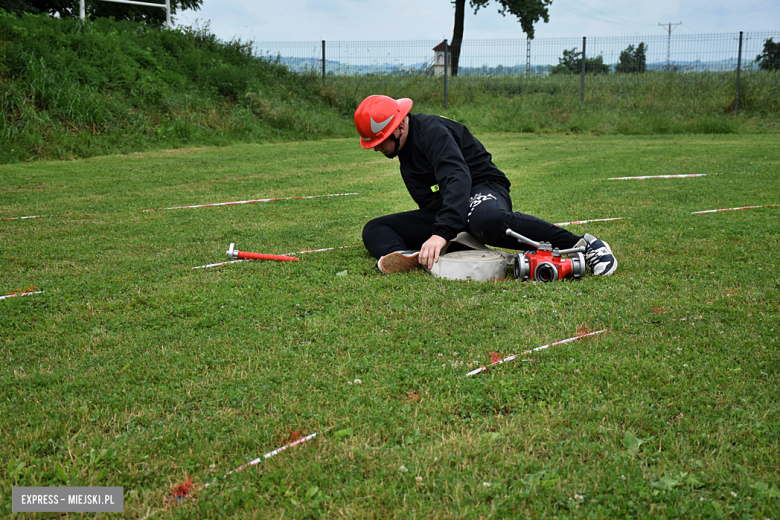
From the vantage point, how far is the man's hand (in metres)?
3.77

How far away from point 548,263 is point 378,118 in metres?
1.42

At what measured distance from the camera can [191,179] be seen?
28.6ft

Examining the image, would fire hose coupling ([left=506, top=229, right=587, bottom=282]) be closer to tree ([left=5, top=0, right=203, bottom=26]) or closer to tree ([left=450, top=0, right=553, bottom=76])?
tree ([left=5, top=0, right=203, bottom=26])

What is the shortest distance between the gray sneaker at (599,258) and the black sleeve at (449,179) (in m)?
0.81

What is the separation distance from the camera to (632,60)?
18.1m

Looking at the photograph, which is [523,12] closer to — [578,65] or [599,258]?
[578,65]

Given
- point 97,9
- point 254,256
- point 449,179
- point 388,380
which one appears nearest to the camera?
point 388,380

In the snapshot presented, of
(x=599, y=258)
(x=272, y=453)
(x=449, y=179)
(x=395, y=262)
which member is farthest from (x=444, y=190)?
(x=272, y=453)

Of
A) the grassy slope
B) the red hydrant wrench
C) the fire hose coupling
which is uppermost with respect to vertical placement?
the grassy slope

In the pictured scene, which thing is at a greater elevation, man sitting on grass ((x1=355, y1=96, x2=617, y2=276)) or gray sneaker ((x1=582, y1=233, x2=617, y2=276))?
man sitting on grass ((x1=355, y1=96, x2=617, y2=276))

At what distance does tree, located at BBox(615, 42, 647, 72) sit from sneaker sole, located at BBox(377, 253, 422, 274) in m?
16.6

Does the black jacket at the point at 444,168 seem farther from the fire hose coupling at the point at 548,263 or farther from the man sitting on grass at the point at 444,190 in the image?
the fire hose coupling at the point at 548,263

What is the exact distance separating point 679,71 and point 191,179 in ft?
49.5

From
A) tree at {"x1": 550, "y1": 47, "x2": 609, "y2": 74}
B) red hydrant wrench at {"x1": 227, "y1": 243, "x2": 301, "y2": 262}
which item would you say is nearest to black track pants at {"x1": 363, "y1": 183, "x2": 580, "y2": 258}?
red hydrant wrench at {"x1": 227, "y1": 243, "x2": 301, "y2": 262}
